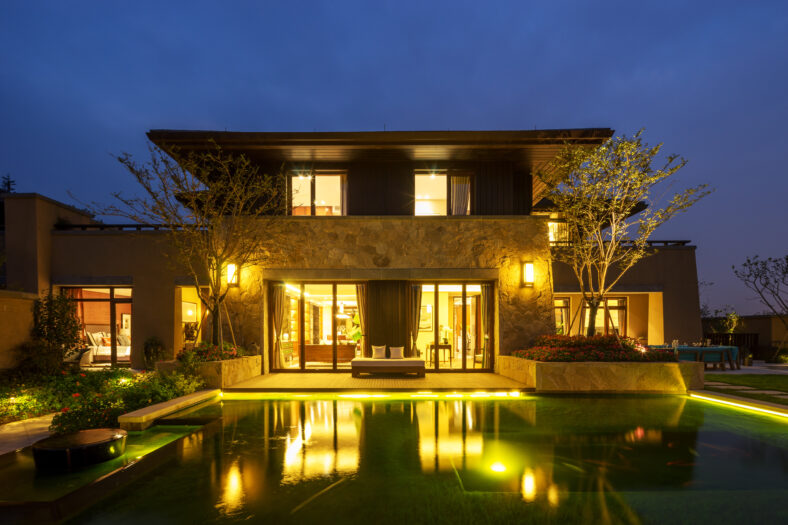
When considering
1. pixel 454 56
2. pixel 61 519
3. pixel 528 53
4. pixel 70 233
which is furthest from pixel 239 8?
pixel 61 519

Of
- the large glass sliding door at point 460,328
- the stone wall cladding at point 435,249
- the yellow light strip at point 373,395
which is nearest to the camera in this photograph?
the yellow light strip at point 373,395

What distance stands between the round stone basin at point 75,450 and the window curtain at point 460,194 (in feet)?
32.5

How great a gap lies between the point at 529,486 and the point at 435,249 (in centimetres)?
801

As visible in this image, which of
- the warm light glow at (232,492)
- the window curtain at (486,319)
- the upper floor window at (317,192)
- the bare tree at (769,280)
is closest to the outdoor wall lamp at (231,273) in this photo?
the upper floor window at (317,192)

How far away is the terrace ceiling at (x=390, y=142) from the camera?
11.4 metres

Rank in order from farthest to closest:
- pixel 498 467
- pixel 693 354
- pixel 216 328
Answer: pixel 693 354 → pixel 216 328 → pixel 498 467

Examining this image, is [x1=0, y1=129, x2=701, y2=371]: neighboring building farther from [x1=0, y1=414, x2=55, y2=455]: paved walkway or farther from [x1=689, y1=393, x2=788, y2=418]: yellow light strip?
[x1=0, y1=414, x2=55, y2=455]: paved walkway

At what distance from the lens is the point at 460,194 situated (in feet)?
41.9

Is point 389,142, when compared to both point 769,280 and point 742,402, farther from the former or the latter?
point 769,280

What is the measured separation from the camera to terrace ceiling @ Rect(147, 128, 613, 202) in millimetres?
11445

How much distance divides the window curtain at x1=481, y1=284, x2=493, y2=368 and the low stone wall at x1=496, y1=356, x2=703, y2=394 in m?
2.78

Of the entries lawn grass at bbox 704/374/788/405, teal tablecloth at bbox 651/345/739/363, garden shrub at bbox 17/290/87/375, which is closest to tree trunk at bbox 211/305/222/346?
garden shrub at bbox 17/290/87/375

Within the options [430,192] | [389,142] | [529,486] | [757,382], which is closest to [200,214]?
[389,142]

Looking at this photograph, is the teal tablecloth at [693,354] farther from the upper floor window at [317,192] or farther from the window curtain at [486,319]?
the upper floor window at [317,192]
